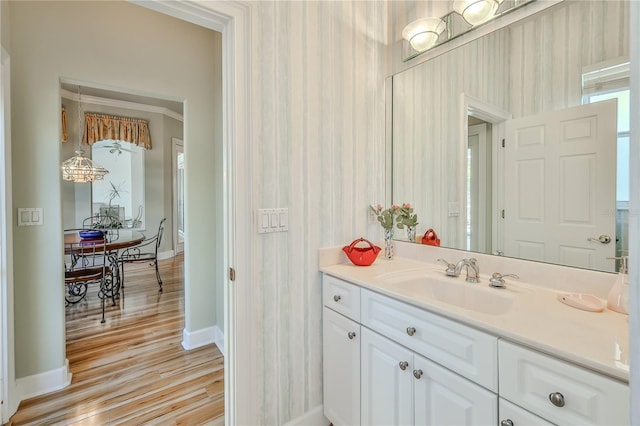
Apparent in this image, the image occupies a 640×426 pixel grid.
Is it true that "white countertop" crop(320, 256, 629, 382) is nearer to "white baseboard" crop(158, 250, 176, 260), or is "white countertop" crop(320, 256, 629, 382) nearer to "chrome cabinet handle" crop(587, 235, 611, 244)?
"chrome cabinet handle" crop(587, 235, 611, 244)

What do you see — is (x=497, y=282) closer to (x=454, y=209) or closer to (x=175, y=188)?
(x=454, y=209)

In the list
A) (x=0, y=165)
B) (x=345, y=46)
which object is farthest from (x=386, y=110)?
(x=0, y=165)

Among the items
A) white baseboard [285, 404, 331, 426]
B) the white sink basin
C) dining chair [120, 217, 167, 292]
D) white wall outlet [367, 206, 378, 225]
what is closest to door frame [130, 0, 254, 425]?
white baseboard [285, 404, 331, 426]

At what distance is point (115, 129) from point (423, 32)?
5.27 m

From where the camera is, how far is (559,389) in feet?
2.64

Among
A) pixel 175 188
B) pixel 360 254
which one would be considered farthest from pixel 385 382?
pixel 175 188

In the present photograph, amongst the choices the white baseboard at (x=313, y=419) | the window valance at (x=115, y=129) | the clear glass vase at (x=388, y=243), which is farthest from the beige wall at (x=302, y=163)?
the window valance at (x=115, y=129)

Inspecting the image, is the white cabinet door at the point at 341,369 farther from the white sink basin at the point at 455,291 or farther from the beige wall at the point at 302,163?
the white sink basin at the point at 455,291

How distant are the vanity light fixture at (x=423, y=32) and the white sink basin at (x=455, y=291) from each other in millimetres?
1330

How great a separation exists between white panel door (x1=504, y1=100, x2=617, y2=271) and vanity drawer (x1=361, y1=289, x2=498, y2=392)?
2.14ft

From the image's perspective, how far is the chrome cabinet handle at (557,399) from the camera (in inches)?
31.4

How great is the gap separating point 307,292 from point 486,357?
2.92 feet

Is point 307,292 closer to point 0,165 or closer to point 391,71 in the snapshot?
point 391,71

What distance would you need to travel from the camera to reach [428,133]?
1.88 meters
